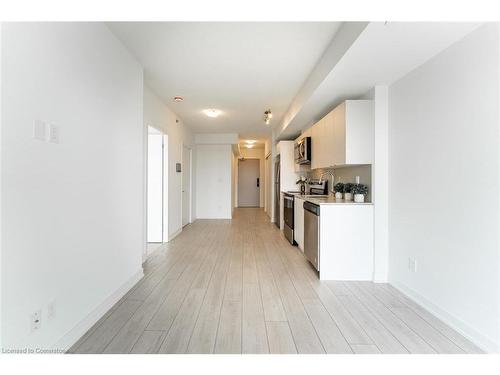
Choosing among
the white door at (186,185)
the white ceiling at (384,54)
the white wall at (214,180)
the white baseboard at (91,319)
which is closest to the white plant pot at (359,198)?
the white ceiling at (384,54)

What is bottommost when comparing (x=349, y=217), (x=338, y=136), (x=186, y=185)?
(x=349, y=217)

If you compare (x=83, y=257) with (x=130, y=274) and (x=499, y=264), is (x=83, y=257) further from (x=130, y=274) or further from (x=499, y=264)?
(x=499, y=264)

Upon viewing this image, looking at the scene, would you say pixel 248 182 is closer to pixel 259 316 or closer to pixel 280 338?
pixel 259 316

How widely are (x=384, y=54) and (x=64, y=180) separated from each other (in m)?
2.70

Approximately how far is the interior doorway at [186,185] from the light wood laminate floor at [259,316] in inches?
119

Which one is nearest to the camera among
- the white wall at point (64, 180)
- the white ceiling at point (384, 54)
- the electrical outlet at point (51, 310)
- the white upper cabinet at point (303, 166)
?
the white wall at point (64, 180)

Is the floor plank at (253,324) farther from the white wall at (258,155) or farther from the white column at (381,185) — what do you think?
the white wall at (258,155)

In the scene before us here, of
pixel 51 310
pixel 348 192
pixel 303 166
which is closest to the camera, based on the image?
pixel 51 310

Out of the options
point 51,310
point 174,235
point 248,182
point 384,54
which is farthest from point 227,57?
point 248,182

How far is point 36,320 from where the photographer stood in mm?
1536

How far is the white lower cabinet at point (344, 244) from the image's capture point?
308 cm

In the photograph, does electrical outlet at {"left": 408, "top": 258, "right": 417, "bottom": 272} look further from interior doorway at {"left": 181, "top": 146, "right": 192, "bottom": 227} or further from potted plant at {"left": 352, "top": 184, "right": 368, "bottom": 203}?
interior doorway at {"left": 181, "top": 146, "right": 192, "bottom": 227}

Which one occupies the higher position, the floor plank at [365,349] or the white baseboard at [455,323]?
the white baseboard at [455,323]
